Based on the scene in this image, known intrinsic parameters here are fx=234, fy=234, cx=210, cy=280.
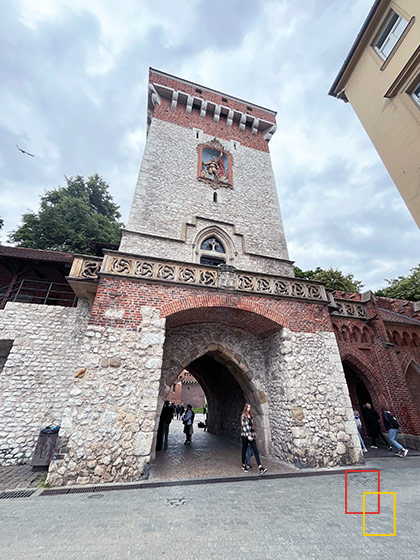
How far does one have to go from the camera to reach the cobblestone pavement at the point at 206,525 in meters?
2.57

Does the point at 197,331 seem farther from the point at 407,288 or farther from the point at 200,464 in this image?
the point at 407,288

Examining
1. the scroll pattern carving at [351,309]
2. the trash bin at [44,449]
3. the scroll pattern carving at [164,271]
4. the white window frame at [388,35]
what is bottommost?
the trash bin at [44,449]

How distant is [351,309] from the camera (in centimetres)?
1037

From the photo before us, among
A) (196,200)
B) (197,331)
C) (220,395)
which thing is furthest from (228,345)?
(196,200)

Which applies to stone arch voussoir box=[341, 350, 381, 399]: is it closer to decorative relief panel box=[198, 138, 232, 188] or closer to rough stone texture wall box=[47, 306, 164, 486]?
rough stone texture wall box=[47, 306, 164, 486]

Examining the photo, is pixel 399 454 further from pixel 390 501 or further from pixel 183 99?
pixel 183 99

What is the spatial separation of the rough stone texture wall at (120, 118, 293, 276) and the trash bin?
19.0 feet

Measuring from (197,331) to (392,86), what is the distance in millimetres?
9879

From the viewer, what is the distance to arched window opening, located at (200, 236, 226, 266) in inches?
397

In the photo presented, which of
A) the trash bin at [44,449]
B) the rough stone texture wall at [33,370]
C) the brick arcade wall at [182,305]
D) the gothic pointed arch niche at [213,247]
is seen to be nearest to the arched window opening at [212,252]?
the gothic pointed arch niche at [213,247]

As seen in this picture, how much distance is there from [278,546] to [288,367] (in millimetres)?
4306

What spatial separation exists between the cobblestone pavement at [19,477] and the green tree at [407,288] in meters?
23.5

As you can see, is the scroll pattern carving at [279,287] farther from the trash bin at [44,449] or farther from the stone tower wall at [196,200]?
the trash bin at [44,449]

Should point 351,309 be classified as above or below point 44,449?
above
